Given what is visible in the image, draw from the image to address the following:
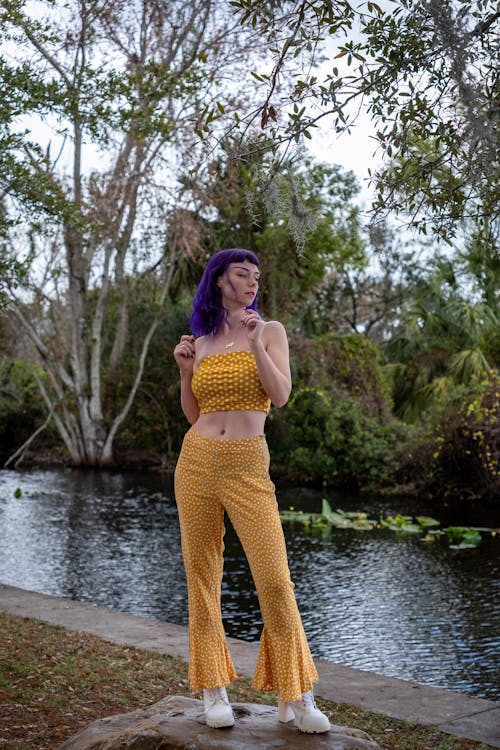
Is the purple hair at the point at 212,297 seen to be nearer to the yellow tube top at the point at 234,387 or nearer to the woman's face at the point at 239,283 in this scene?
the woman's face at the point at 239,283

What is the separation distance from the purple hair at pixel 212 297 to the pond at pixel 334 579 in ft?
10.5

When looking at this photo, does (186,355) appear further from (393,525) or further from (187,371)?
(393,525)

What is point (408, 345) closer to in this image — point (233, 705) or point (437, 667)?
point (437, 667)

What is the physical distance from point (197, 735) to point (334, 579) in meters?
6.07

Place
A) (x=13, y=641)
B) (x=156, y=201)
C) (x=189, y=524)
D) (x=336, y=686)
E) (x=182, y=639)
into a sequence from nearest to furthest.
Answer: (x=189, y=524) < (x=336, y=686) < (x=13, y=641) < (x=182, y=639) < (x=156, y=201)

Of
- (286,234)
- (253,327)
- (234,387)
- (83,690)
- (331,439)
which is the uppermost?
(286,234)

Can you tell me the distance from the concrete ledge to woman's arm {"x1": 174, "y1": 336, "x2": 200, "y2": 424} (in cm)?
199

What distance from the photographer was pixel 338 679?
546 cm

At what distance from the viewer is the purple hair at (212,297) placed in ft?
12.5

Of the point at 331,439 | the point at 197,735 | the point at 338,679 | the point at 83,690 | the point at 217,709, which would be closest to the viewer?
the point at 197,735

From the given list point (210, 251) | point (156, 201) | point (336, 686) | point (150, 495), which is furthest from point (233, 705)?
point (210, 251)

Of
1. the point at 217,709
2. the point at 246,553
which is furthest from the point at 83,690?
the point at 246,553

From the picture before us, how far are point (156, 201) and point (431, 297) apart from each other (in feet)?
27.4

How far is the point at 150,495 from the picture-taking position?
17391 mm
